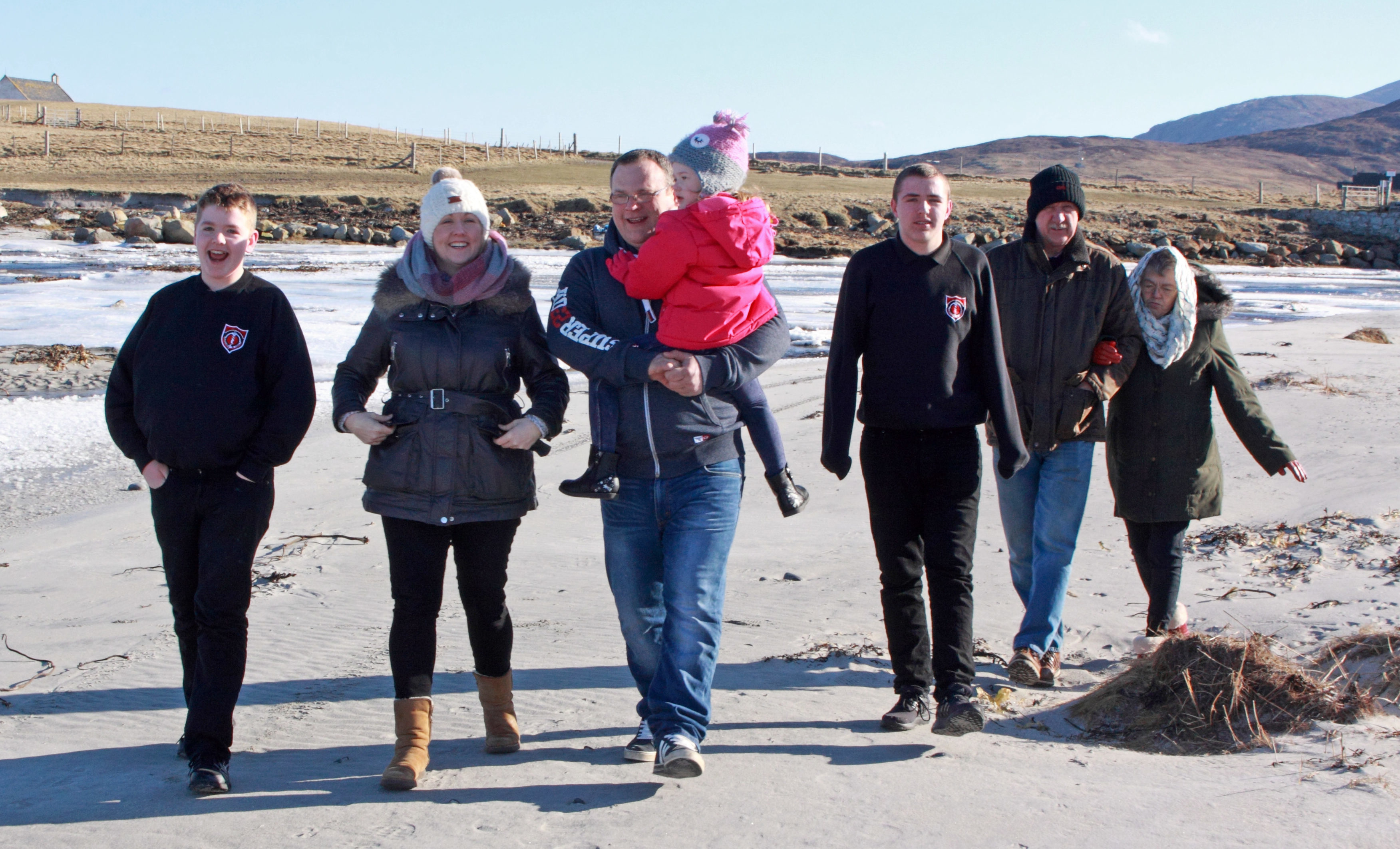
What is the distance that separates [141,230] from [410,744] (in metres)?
31.1

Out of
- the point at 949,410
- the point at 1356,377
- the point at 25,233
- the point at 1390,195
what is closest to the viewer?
the point at 949,410

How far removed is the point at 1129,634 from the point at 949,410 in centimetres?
190

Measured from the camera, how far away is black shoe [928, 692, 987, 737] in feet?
12.2

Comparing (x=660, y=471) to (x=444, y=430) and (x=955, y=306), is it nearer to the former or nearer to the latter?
(x=444, y=430)

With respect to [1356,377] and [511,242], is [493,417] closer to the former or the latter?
[1356,377]

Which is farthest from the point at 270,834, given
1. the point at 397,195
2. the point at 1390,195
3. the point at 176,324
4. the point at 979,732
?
the point at 1390,195

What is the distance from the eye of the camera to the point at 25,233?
31.3 m

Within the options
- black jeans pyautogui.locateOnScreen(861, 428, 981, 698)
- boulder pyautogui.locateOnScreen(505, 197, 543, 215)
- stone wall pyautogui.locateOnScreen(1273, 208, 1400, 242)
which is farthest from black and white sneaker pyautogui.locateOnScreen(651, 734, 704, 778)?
stone wall pyautogui.locateOnScreen(1273, 208, 1400, 242)

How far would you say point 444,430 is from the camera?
11.6 feet

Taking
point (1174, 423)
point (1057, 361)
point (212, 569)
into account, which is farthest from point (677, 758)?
point (1174, 423)

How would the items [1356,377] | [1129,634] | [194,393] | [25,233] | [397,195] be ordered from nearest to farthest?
[194,393] → [1129,634] → [1356,377] → [25,233] → [397,195]

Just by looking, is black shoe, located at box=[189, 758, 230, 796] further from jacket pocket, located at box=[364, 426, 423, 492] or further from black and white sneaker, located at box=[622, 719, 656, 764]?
black and white sneaker, located at box=[622, 719, 656, 764]

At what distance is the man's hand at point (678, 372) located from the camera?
3.37 m

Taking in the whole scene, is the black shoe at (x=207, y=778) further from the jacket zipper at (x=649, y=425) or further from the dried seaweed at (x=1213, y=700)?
the dried seaweed at (x=1213, y=700)
